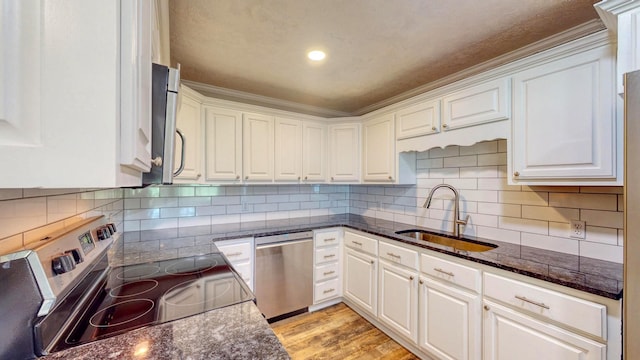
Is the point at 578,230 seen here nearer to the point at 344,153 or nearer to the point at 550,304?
the point at 550,304

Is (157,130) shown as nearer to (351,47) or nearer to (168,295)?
(168,295)

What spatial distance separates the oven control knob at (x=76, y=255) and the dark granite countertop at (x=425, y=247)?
752 mm

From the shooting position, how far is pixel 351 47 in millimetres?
1849

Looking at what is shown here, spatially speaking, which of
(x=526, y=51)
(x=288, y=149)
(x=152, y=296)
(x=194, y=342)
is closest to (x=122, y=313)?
(x=152, y=296)

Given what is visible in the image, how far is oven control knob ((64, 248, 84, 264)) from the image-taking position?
2.74ft

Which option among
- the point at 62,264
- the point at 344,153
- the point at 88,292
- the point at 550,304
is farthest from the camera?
the point at 344,153

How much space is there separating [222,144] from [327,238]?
1.42 meters

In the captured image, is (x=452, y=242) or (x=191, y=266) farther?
(x=452, y=242)

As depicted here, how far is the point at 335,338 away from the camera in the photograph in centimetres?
228

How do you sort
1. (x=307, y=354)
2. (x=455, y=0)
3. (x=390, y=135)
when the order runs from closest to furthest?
(x=455, y=0) → (x=307, y=354) → (x=390, y=135)

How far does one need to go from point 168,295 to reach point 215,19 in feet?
4.94

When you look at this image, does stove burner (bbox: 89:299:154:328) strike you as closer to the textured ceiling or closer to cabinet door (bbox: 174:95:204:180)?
cabinet door (bbox: 174:95:204:180)

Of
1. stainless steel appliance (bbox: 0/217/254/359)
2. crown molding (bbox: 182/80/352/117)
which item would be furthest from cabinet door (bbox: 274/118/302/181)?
stainless steel appliance (bbox: 0/217/254/359)

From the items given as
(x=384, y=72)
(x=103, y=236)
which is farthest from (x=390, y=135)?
(x=103, y=236)
